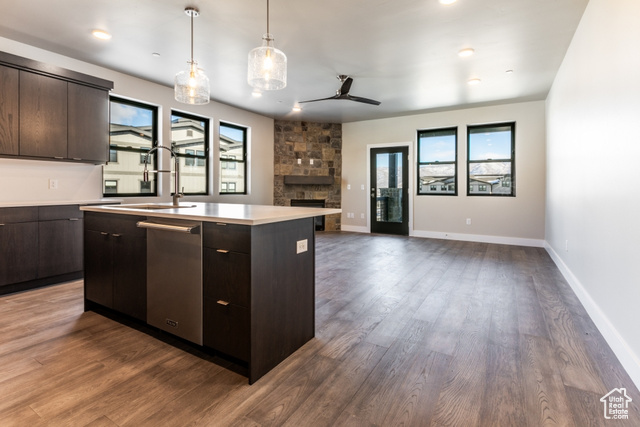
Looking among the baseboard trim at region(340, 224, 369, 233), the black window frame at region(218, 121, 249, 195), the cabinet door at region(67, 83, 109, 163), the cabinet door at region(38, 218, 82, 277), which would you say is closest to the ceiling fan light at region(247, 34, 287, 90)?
the cabinet door at region(67, 83, 109, 163)

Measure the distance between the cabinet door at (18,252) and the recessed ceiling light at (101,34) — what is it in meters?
2.12

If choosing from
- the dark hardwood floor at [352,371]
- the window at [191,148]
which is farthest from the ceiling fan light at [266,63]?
the window at [191,148]

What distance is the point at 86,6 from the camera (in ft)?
9.60

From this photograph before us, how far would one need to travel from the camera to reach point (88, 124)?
152 inches

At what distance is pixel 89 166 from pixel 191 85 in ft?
7.60

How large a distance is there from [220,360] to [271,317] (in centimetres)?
47

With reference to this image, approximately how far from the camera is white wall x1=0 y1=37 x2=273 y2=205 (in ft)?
11.9

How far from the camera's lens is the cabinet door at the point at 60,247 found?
3406 millimetres

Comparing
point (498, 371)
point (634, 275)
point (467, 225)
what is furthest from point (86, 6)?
point (467, 225)

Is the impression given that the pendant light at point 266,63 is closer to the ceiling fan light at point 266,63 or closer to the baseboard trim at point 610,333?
the ceiling fan light at point 266,63

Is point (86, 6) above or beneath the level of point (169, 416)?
above

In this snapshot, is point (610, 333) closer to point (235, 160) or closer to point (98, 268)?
point (98, 268)

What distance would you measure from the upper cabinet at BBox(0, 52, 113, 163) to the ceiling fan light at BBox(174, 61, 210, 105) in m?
1.58

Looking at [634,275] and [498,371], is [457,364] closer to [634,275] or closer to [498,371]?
[498,371]
